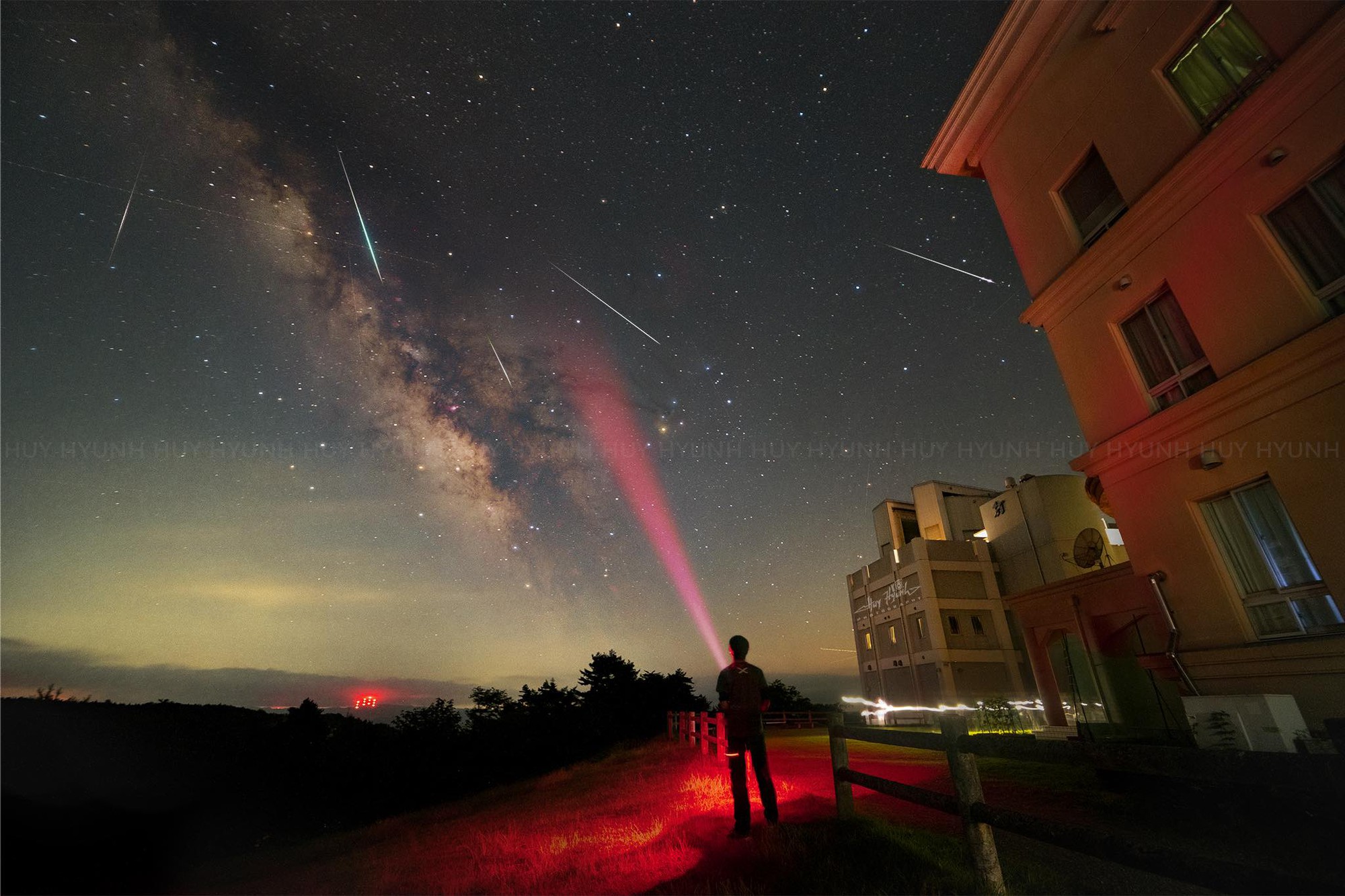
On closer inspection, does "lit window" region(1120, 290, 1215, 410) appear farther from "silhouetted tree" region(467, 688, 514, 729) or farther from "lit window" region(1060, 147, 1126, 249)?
"silhouetted tree" region(467, 688, 514, 729)

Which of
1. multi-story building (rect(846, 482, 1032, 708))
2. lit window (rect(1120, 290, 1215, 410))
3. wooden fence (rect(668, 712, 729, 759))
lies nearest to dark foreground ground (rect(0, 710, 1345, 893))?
wooden fence (rect(668, 712, 729, 759))

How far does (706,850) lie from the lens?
5.64 metres


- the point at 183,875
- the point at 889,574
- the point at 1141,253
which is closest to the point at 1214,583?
the point at 1141,253

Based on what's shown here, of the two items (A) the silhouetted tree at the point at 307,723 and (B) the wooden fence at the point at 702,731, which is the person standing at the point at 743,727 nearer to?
(B) the wooden fence at the point at 702,731

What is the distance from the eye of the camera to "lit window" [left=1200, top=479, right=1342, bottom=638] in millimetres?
6738

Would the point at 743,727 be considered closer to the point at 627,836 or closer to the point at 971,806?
the point at 627,836

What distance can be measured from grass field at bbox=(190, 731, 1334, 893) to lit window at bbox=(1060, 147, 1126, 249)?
9.28 m

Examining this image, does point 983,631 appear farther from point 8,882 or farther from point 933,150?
point 8,882

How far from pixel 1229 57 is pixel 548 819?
1552 centimetres

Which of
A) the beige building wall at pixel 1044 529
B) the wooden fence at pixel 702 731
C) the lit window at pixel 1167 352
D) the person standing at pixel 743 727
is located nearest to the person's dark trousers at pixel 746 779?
the person standing at pixel 743 727

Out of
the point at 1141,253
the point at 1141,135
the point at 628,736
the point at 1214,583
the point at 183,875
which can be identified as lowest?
the point at 183,875

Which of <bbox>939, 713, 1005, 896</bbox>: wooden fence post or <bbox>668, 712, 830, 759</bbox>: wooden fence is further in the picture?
<bbox>668, 712, 830, 759</bbox>: wooden fence

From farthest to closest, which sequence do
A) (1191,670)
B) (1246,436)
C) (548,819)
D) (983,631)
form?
(983,631) < (548,819) < (1191,670) < (1246,436)

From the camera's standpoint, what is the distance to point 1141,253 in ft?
29.0
